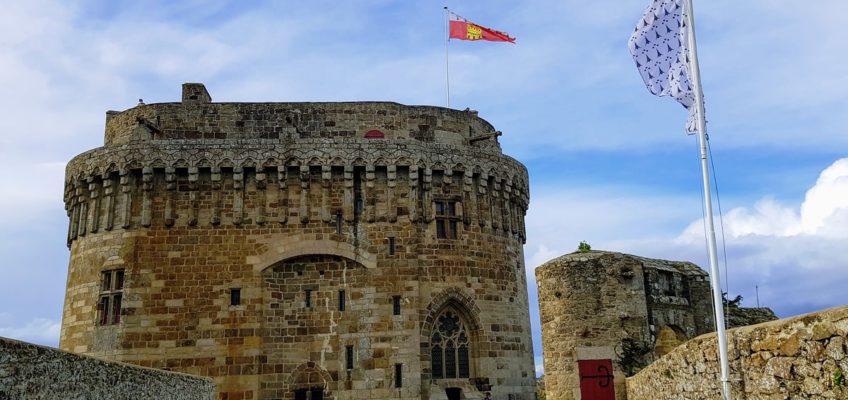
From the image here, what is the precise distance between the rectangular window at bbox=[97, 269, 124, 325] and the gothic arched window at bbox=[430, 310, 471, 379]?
9369 mm

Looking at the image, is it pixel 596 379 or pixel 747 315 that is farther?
pixel 747 315

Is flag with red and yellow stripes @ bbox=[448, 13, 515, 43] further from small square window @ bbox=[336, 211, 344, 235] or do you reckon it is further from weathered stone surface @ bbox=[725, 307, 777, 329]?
weathered stone surface @ bbox=[725, 307, 777, 329]

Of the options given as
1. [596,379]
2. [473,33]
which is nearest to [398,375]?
[596,379]

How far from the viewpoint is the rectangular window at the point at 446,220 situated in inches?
892

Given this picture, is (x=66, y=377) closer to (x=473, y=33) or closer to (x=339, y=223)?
(x=339, y=223)

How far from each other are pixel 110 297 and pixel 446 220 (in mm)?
10363

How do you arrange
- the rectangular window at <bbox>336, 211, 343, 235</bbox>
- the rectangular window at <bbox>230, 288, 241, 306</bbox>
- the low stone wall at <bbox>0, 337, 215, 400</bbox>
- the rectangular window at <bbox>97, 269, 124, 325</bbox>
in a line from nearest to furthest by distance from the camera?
the low stone wall at <bbox>0, 337, 215, 400</bbox>
the rectangular window at <bbox>230, 288, 241, 306</bbox>
the rectangular window at <bbox>97, 269, 124, 325</bbox>
the rectangular window at <bbox>336, 211, 343, 235</bbox>

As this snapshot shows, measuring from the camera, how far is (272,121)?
23359mm

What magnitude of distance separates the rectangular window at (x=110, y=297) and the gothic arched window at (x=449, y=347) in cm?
937

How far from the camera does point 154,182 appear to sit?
872 inches

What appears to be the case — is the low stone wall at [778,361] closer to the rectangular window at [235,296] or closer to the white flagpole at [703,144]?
the white flagpole at [703,144]

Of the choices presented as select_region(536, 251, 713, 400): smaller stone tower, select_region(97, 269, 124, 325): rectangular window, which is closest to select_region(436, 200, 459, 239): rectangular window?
select_region(536, 251, 713, 400): smaller stone tower

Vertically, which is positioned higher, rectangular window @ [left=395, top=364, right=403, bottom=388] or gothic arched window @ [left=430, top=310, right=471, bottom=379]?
gothic arched window @ [left=430, top=310, right=471, bottom=379]

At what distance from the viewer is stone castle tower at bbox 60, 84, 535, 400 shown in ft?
68.4
